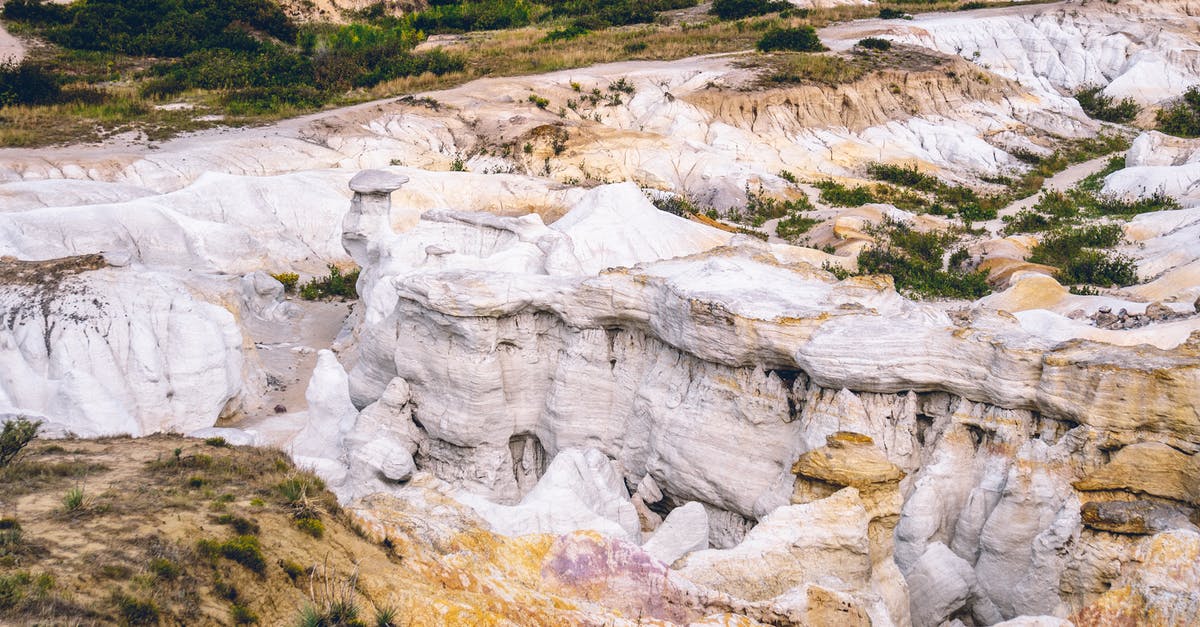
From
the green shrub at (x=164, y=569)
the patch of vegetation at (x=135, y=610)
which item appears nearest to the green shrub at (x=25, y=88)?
the green shrub at (x=164, y=569)

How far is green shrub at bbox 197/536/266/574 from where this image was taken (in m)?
5.98

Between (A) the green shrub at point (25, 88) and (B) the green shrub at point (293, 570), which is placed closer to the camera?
(B) the green shrub at point (293, 570)

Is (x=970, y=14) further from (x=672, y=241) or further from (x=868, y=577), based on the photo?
(x=868, y=577)

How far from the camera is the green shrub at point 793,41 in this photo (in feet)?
132

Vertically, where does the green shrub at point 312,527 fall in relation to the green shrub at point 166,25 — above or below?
below

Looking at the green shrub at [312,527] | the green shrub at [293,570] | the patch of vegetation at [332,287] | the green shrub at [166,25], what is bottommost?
the patch of vegetation at [332,287]

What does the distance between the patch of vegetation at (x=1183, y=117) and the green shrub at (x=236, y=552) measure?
37899 millimetres

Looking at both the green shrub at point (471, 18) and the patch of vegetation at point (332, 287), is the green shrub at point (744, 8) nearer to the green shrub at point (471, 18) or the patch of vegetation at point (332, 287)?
the green shrub at point (471, 18)

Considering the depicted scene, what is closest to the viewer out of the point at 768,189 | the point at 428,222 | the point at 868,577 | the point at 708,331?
the point at 868,577

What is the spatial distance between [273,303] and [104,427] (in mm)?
7585

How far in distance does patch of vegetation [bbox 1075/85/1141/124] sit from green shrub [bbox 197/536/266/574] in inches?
1666

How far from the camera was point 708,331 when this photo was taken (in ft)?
31.2

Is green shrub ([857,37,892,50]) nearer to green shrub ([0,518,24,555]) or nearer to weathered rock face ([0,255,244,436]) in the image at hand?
weathered rock face ([0,255,244,436])

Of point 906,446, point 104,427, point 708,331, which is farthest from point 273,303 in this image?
point 906,446
